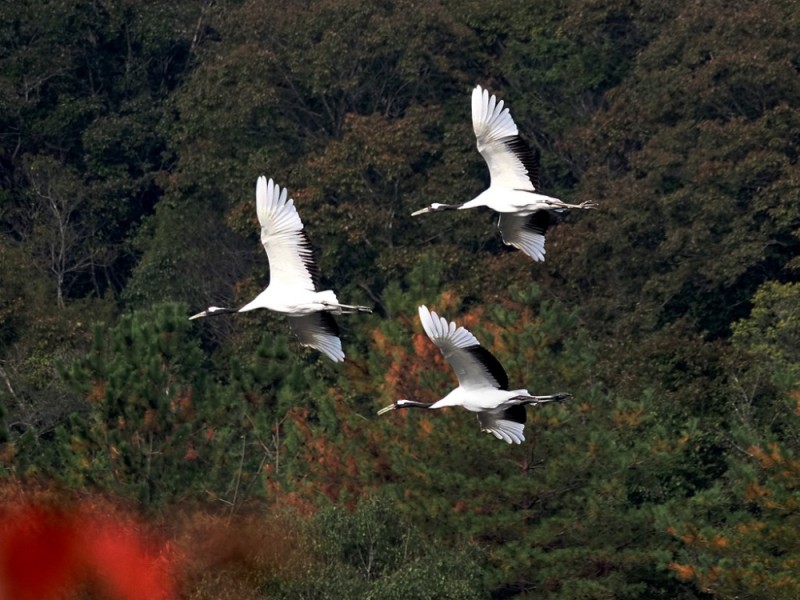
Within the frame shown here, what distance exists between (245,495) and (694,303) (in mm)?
12449

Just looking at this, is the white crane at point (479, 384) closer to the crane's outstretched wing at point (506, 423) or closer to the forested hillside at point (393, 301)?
the crane's outstretched wing at point (506, 423)

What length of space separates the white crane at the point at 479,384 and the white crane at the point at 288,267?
1176mm

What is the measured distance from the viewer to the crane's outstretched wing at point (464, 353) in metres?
21.0

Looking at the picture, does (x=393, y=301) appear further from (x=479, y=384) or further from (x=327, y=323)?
(x=479, y=384)

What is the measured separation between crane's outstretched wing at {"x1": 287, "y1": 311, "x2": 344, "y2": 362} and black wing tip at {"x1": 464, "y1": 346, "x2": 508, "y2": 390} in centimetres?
156

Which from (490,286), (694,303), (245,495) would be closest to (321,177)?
(490,286)

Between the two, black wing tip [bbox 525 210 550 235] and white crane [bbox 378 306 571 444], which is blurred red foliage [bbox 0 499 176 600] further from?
black wing tip [bbox 525 210 550 235]

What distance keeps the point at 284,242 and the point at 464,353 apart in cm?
215

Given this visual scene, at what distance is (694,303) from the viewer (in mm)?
38875

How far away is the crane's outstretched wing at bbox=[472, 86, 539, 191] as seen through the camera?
74.1 ft

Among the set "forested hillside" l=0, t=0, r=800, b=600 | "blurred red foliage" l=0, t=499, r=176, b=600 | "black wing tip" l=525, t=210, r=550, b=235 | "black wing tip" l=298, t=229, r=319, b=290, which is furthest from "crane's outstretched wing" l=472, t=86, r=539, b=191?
"blurred red foliage" l=0, t=499, r=176, b=600

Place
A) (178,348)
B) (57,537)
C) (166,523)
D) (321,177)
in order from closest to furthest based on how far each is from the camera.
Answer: (57,537) → (166,523) → (178,348) → (321,177)

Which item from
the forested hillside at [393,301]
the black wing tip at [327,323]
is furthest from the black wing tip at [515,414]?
the forested hillside at [393,301]

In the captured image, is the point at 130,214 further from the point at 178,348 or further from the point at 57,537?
the point at 57,537
